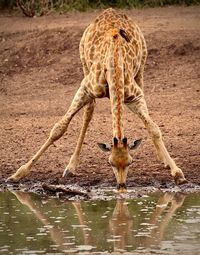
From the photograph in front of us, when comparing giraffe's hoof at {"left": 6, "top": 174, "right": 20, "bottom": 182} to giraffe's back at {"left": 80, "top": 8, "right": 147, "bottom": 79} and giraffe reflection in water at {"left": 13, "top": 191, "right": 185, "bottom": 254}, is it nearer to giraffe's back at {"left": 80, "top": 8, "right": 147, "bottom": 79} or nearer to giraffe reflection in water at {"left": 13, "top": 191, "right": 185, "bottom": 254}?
giraffe reflection in water at {"left": 13, "top": 191, "right": 185, "bottom": 254}

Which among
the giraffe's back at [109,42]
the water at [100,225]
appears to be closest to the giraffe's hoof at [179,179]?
the water at [100,225]

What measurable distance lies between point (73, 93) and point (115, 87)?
5.25 meters

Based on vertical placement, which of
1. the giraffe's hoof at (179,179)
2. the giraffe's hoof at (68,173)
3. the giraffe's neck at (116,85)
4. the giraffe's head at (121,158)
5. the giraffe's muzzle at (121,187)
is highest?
the giraffe's neck at (116,85)

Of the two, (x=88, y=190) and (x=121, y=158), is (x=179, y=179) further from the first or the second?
(x=121, y=158)

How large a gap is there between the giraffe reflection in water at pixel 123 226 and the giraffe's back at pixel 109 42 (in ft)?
4.80

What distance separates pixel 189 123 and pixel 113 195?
3206mm

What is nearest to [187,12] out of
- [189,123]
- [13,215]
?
[189,123]

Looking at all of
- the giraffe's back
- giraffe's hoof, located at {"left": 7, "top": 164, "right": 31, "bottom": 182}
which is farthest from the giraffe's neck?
giraffe's hoof, located at {"left": 7, "top": 164, "right": 31, "bottom": 182}

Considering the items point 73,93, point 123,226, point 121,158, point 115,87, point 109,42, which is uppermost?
point 109,42

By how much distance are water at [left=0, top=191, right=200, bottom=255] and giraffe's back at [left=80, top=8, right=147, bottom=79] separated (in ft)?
4.85

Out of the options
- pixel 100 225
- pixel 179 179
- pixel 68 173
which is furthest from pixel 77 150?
pixel 100 225

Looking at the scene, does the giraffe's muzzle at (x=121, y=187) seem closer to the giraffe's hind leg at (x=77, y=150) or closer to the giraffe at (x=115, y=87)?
the giraffe at (x=115, y=87)

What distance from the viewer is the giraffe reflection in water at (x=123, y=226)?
966cm

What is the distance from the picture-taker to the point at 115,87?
37.8 feet
